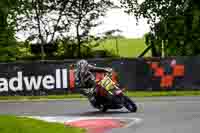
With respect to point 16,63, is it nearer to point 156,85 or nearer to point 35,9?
point 156,85

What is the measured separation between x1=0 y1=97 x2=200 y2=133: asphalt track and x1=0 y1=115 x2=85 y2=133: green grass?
1139 millimetres

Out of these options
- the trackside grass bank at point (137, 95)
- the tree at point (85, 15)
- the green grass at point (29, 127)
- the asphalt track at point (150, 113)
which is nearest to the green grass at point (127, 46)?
the tree at point (85, 15)

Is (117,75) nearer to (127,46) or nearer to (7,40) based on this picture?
(7,40)

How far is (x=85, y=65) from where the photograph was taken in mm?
19000

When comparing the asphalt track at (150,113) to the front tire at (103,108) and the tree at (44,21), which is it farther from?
the tree at (44,21)

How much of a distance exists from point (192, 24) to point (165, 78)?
1254 cm

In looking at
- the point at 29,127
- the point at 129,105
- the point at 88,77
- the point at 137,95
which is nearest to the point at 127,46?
the point at 137,95

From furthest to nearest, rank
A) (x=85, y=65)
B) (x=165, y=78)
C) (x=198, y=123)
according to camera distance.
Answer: (x=165, y=78) → (x=85, y=65) → (x=198, y=123)

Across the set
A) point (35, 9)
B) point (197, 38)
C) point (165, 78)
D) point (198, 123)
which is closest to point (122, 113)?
point (198, 123)

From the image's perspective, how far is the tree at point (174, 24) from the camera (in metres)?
41.9

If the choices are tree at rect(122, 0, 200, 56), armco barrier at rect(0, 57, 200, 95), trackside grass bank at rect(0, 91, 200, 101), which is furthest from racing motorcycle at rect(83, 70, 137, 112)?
tree at rect(122, 0, 200, 56)

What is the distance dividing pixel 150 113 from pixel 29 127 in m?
5.55

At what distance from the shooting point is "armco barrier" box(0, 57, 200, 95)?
3019cm

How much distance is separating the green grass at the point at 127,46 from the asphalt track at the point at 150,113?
26408mm
